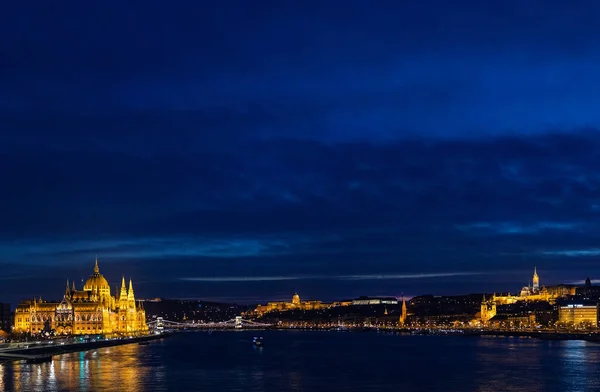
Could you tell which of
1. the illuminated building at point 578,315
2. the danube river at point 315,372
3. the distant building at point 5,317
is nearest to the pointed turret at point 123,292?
the distant building at point 5,317

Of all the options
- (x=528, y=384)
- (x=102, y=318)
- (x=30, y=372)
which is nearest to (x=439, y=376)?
(x=528, y=384)

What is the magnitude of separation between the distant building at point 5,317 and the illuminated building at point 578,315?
10135 centimetres

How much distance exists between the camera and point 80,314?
133 m

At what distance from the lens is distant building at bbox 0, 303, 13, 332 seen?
139500mm

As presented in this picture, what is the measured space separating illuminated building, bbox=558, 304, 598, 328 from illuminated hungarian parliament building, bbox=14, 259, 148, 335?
3286 inches

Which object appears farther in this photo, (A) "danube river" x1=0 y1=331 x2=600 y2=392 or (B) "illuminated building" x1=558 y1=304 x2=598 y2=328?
(B) "illuminated building" x1=558 y1=304 x2=598 y2=328

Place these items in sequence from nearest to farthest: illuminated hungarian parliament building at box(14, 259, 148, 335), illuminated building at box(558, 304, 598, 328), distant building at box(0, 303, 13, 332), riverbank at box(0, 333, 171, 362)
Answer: riverbank at box(0, 333, 171, 362)
illuminated hungarian parliament building at box(14, 259, 148, 335)
distant building at box(0, 303, 13, 332)
illuminated building at box(558, 304, 598, 328)

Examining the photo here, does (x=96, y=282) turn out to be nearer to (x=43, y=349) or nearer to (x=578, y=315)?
(x=43, y=349)

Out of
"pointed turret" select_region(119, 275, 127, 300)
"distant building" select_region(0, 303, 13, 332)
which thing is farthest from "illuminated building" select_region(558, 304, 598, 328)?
"distant building" select_region(0, 303, 13, 332)

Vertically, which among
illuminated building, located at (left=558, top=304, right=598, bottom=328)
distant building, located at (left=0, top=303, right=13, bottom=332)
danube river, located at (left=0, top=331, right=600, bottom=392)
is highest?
distant building, located at (left=0, top=303, right=13, bottom=332)

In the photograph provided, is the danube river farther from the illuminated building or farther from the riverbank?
the illuminated building

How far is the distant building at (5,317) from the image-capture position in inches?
5492

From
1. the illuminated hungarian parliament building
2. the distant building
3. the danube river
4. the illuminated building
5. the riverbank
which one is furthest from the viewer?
the illuminated building

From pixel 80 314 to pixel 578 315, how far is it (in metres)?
95.2
